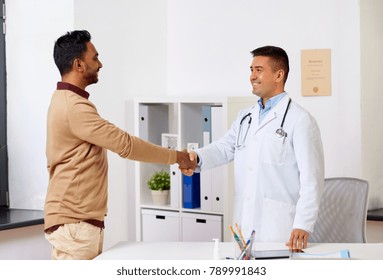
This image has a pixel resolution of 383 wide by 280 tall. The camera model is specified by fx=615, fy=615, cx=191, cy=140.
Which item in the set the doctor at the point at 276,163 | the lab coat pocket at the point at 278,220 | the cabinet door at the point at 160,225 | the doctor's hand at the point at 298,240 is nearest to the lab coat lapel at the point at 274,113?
the doctor at the point at 276,163

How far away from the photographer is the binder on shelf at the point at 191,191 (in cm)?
415

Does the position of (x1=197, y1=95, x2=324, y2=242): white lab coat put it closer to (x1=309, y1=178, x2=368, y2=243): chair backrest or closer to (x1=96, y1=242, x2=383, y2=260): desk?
(x1=96, y1=242, x2=383, y2=260): desk

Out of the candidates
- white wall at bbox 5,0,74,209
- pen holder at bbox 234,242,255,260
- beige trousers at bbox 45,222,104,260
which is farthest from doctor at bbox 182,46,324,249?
white wall at bbox 5,0,74,209

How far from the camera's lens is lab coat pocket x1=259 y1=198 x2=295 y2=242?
2811mm

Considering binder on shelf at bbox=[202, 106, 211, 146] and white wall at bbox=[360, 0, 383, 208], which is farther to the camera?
binder on shelf at bbox=[202, 106, 211, 146]

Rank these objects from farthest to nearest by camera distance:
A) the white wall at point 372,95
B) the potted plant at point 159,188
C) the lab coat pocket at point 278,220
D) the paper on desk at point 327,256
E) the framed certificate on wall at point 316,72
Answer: the potted plant at point 159,188 → the framed certificate on wall at point 316,72 → the white wall at point 372,95 → the lab coat pocket at point 278,220 → the paper on desk at point 327,256

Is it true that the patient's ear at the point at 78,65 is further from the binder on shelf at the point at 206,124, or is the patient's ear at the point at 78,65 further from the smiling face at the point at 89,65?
the binder on shelf at the point at 206,124

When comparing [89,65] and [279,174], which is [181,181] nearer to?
[279,174]

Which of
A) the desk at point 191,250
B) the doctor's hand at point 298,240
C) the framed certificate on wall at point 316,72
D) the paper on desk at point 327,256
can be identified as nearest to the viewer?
the paper on desk at point 327,256

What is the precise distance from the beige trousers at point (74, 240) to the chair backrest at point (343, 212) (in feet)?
4.16

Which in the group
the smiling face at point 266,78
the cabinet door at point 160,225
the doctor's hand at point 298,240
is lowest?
the cabinet door at point 160,225

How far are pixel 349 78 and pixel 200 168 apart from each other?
4.11ft
